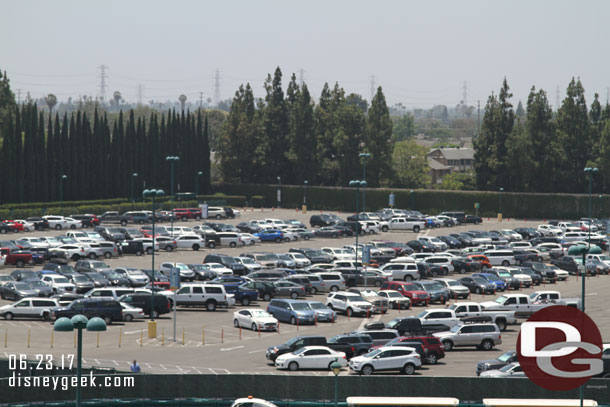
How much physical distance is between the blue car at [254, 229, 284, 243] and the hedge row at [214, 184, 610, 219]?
3248 centimetres

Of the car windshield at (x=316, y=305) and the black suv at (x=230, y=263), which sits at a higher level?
the black suv at (x=230, y=263)

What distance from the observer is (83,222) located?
91625mm

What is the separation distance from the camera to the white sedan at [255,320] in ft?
153

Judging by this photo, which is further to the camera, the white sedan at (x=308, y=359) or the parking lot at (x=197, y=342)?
the parking lot at (x=197, y=342)

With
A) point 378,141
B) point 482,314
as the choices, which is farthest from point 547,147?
point 482,314

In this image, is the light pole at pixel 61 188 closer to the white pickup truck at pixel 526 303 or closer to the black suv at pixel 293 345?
the white pickup truck at pixel 526 303

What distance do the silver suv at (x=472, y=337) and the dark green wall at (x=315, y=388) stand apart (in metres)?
11.3

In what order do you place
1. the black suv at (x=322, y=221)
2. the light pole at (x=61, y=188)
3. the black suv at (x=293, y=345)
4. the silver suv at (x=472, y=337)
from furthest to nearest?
the light pole at (x=61, y=188)
the black suv at (x=322, y=221)
the silver suv at (x=472, y=337)
the black suv at (x=293, y=345)

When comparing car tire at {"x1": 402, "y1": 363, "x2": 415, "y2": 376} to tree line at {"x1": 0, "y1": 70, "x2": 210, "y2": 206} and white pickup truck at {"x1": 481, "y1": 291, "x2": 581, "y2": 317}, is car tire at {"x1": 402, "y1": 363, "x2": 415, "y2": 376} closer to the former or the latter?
white pickup truck at {"x1": 481, "y1": 291, "x2": 581, "y2": 317}

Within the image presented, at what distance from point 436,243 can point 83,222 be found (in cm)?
3495

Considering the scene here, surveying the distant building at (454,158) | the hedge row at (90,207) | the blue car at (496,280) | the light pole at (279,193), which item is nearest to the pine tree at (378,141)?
the light pole at (279,193)

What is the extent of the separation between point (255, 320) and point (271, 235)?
1460 inches

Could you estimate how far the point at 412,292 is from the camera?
180 ft

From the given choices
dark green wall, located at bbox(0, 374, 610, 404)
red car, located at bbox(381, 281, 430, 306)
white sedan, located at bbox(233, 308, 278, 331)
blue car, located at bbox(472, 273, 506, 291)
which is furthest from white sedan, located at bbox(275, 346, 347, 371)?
blue car, located at bbox(472, 273, 506, 291)
